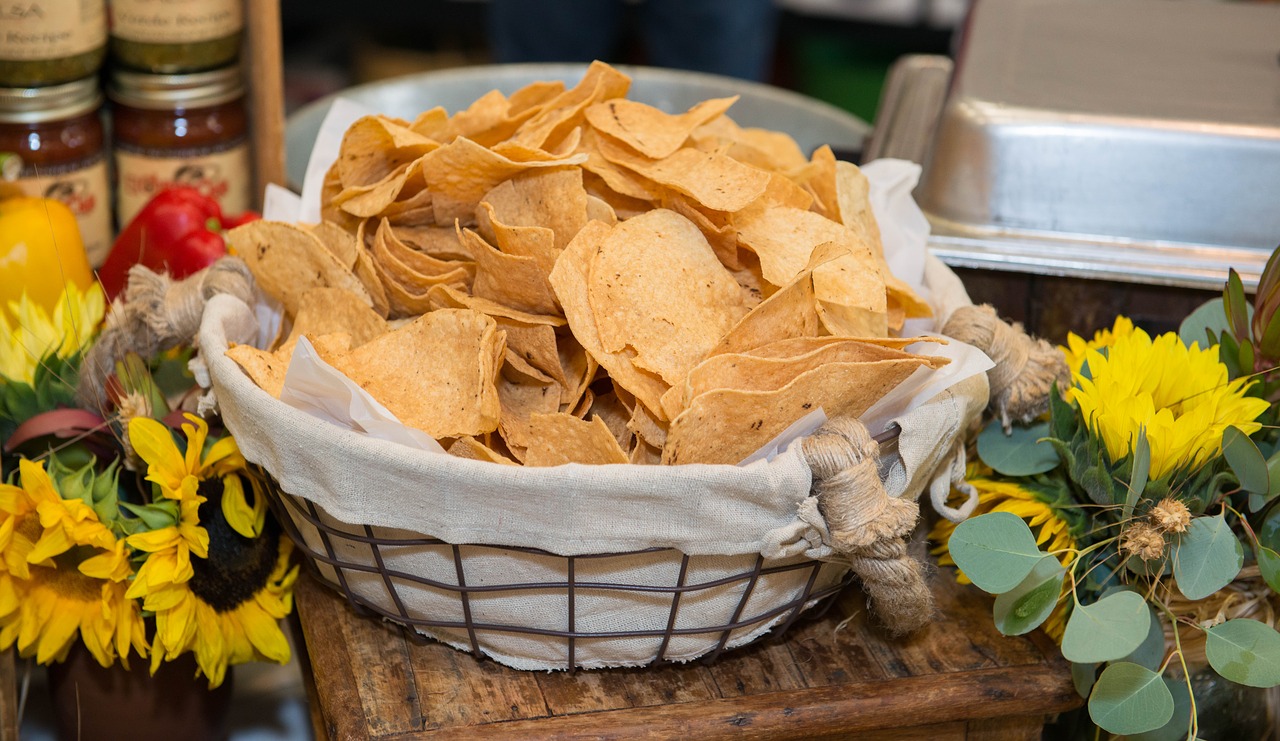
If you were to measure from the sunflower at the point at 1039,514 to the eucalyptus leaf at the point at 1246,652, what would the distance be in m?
0.09

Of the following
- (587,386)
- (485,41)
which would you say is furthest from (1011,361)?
(485,41)

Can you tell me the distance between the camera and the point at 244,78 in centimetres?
111

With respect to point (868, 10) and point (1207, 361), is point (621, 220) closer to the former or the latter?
point (1207, 361)

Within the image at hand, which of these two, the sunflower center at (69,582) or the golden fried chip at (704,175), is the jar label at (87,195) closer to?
the sunflower center at (69,582)

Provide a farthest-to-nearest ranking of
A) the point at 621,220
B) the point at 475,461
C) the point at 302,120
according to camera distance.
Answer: the point at 302,120 < the point at 621,220 < the point at 475,461

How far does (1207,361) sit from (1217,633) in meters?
0.17

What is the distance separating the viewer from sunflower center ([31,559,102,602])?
2.49 feet

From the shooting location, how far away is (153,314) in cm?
77

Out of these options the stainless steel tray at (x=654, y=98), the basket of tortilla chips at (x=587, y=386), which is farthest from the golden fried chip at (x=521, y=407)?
the stainless steel tray at (x=654, y=98)

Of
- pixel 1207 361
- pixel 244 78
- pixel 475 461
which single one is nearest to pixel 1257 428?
pixel 1207 361

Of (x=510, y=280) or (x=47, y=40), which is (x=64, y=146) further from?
(x=510, y=280)

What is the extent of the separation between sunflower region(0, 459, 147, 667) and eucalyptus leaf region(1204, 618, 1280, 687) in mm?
683

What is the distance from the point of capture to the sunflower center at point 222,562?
77 cm

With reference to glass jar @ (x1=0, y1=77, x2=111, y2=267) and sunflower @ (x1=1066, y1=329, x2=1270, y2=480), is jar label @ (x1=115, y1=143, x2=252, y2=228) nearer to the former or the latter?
glass jar @ (x1=0, y1=77, x2=111, y2=267)
